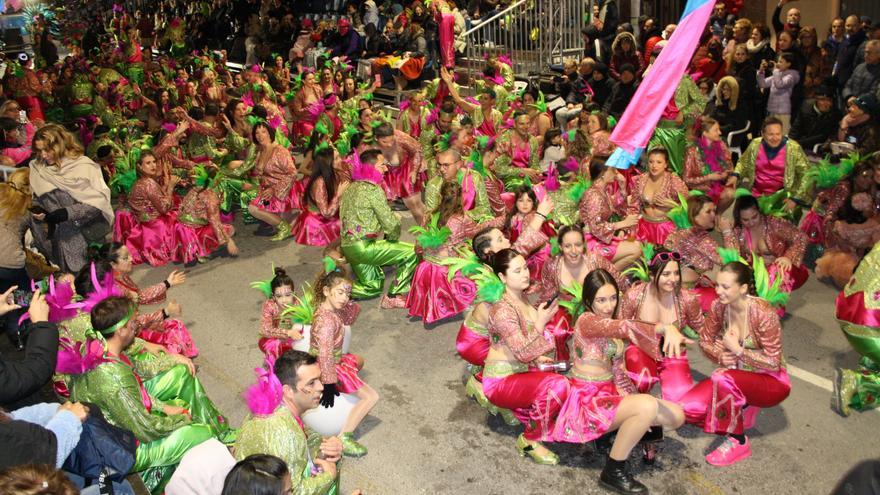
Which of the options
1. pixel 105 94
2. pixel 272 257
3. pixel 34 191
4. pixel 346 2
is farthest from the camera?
pixel 346 2

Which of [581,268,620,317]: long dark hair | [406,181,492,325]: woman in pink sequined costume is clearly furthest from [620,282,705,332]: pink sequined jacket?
[406,181,492,325]: woman in pink sequined costume

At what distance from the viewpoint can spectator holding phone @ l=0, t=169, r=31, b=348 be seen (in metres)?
6.59

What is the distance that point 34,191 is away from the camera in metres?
7.57

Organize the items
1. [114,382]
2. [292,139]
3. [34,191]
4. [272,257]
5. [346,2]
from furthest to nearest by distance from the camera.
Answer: [346,2], [292,139], [272,257], [34,191], [114,382]

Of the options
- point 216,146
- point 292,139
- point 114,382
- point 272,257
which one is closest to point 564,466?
point 114,382

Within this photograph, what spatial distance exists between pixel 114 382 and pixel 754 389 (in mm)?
3715

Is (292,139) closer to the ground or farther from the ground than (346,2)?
closer to the ground

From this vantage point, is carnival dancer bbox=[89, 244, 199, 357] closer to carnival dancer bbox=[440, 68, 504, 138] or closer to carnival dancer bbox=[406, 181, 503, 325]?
carnival dancer bbox=[406, 181, 503, 325]

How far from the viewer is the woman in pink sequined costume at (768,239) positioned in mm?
6832

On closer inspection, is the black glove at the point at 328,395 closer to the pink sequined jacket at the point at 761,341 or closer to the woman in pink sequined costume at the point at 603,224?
the pink sequined jacket at the point at 761,341

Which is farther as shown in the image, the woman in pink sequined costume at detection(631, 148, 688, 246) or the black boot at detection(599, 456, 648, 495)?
the woman in pink sequined costume at detection(631, 148, 688, 246)

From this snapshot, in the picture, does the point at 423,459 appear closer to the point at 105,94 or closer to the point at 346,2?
the point at 105,94

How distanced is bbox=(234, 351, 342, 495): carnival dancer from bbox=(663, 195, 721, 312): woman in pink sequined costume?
3.28 m

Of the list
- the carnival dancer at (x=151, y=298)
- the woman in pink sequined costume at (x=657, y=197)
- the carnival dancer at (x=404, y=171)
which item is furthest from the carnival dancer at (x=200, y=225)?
the woman in pink sequined costume at (x=657, y=197)
